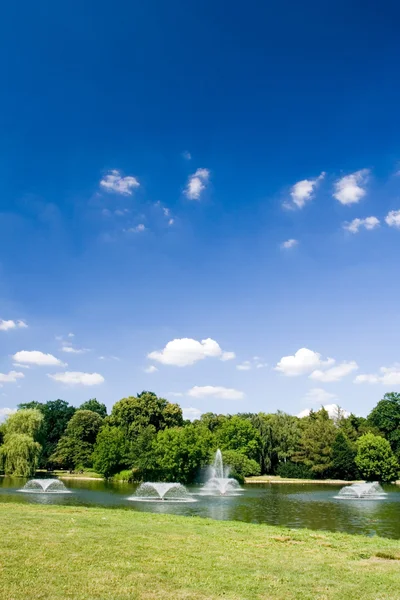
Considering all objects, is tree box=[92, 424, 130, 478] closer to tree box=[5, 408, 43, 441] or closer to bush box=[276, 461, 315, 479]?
tree box=[5, 408, 43, 441]

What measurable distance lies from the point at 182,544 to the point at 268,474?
63.5m

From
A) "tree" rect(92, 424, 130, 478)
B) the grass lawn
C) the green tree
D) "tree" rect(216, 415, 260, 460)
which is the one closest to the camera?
the grass lawn

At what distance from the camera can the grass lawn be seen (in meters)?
9.14

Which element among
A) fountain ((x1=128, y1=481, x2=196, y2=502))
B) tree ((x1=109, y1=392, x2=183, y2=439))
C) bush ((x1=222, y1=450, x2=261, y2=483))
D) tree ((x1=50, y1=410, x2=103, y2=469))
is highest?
tree ((x1=109, y1=392, x2=183, y2=439))

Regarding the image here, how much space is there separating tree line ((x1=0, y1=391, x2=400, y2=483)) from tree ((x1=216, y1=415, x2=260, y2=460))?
0.14m

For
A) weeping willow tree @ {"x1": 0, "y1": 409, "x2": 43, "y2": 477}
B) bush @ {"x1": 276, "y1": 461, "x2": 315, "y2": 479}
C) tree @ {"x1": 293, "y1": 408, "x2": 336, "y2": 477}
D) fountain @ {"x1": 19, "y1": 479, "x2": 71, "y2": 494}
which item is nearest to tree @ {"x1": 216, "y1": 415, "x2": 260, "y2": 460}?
bush @ {"x1": 276, "y1": 461, "x2": 315, "y2": 479}

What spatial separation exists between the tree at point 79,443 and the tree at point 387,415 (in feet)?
150

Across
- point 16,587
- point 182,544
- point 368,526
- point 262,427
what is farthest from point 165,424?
point 16,587

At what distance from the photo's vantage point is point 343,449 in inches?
2655

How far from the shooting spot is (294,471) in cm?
6856

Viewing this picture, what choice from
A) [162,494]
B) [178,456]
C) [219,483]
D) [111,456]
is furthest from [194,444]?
[162,494]

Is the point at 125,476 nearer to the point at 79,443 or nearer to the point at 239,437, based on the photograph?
the point at 239,437

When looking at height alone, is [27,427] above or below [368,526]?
above

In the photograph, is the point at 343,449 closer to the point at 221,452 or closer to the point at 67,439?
the point at 221,452
